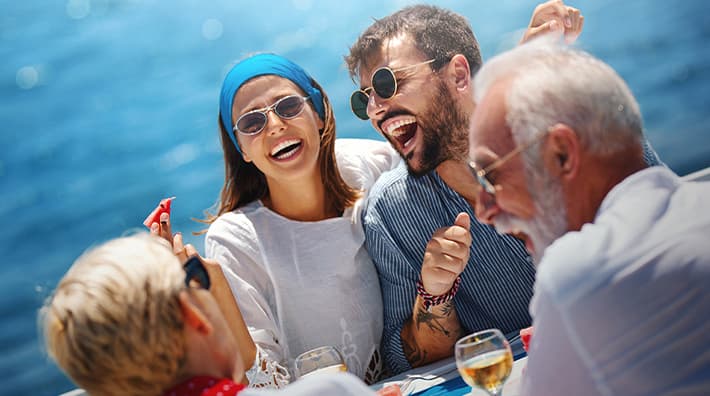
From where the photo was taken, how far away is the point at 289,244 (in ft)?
9.28

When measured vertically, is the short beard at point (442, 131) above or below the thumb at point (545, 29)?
below

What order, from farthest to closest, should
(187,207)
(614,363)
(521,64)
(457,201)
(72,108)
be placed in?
(187,207)
(72,108)
(457,201)
(521,64)
(614,363)

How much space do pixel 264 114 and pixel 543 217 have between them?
1.51 meters

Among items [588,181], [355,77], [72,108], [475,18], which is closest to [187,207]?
[72,108]

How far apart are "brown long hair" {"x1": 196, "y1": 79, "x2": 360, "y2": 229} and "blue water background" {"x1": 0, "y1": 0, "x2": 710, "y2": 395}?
120 inches

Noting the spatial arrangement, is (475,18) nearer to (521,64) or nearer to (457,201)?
(457,201)

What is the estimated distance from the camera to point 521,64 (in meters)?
1.51

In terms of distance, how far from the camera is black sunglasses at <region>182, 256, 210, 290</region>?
1.36 metres

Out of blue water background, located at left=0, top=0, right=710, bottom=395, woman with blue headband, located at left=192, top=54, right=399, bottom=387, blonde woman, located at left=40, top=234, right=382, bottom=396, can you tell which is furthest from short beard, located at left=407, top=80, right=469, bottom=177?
blue water background, located at left=0, top=0, right=710, bottom=395

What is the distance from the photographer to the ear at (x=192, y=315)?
1289 mm

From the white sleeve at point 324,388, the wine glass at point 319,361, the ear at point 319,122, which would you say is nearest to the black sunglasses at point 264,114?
the ear at point 319,122

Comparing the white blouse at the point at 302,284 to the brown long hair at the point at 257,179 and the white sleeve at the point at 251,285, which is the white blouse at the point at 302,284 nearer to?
the white sleeve at the point at 251,285

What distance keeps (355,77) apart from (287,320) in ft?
3.44

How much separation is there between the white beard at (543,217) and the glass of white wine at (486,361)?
0.23 meters
